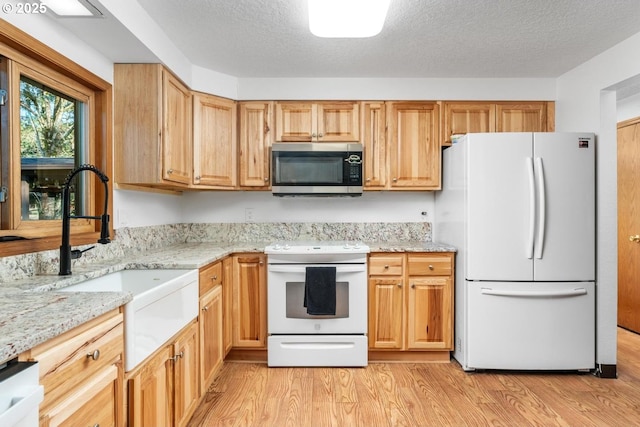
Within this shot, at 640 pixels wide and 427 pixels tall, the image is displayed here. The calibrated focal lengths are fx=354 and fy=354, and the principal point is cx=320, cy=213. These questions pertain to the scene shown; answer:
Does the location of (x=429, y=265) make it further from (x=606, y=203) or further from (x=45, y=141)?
(x=45, y=141)

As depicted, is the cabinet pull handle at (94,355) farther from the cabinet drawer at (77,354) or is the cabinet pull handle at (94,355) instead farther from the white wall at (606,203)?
the white wall at (606,203)

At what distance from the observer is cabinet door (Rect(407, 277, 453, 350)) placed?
2768 mm

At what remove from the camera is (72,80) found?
6.52ft

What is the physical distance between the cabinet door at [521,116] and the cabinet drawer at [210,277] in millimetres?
2580

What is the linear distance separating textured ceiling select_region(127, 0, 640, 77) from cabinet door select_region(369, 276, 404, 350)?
67.0 inches

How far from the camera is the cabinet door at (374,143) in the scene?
305cm

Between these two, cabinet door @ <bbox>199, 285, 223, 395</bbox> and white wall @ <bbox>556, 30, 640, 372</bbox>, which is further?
white wall @ <bbox>556, 30, 640, 372</bbox>

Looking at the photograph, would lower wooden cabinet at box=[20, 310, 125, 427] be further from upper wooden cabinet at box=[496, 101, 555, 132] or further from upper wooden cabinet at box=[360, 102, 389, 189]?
upper wooden cabinet at box=[496, 101, 555, 132]

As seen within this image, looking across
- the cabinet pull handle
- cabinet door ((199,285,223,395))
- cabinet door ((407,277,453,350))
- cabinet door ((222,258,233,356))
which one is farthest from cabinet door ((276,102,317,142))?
the cabinet pull handle

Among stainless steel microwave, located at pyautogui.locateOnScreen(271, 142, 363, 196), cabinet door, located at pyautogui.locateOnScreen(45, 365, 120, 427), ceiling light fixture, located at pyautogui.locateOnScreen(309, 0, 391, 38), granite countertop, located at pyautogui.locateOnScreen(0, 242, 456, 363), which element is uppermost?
ceiling light fixture, located at pyautogui.locateOnScreen(309, 0, 391, 38)

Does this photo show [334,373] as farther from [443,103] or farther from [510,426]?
[443,103]

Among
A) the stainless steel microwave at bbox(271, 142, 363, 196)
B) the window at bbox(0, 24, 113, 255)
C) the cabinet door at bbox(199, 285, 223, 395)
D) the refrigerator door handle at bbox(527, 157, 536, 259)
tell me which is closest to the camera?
the window at bbox(0, 24, 113, 255)

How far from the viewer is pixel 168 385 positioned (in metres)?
1.63

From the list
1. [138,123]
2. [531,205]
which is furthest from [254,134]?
[531,205]
